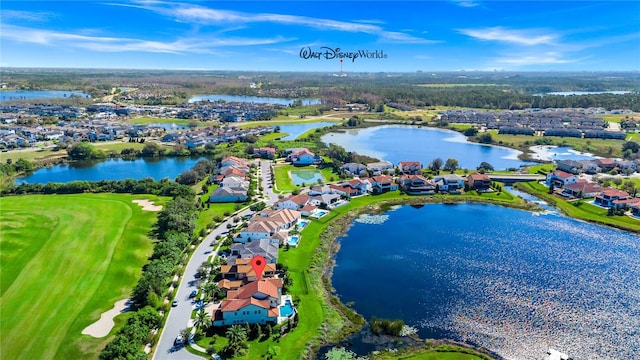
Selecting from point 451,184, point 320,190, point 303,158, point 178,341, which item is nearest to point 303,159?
point 303,158

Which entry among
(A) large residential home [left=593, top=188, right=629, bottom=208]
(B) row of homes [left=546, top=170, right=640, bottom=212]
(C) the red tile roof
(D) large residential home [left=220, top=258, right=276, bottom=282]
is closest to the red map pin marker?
(D) large residential home [left=220, top=258, right=276, bottom=282]

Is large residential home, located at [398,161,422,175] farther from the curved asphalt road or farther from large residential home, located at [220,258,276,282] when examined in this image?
large residential home, located at [220,258,276,282]

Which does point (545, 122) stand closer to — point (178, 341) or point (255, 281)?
point (255, 281)

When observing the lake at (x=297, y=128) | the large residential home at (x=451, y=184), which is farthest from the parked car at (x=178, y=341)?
the lake at (x=297, y=128)

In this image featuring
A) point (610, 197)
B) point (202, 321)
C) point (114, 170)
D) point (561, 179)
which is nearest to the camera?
point (202, 321)

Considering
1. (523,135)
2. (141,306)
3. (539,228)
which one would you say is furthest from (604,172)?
(141,306)

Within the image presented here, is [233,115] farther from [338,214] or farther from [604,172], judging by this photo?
[604,172]

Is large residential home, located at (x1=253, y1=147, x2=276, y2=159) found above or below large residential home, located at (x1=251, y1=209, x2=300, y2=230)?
above
